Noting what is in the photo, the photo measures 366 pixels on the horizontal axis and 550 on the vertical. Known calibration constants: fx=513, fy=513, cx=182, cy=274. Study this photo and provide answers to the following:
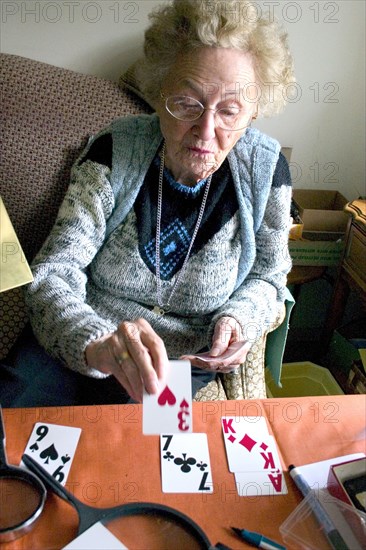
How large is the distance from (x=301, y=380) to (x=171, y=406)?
147 centimetres

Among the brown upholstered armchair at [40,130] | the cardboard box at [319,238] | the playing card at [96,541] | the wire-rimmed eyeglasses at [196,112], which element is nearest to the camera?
the playing card at [96,541]

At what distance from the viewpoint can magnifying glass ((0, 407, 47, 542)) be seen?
28.0 inches

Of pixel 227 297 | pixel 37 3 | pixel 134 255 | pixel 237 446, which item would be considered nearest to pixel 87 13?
pixel 37 3

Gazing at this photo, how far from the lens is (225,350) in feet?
3.88

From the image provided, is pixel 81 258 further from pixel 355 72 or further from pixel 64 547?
pixel 355 72

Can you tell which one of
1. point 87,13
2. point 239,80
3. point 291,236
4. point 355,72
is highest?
point 87,13

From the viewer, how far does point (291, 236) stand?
2.02m

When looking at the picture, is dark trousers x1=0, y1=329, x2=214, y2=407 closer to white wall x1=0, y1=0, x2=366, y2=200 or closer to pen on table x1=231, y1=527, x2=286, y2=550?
pen on table x1=231, y1=527, x2=286, y2=550

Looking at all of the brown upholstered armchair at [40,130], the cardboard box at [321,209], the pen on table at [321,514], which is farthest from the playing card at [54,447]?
the cardboard box at [321,209]

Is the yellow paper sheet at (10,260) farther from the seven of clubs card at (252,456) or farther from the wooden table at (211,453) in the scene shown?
the seven of clubs card at (252,456)

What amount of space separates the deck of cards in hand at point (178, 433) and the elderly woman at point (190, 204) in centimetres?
27

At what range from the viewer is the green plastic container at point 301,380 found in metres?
2.10

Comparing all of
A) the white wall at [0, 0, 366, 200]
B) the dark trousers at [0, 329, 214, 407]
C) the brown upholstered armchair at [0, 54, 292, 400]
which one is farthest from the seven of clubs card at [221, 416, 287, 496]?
the white wall at [0, 0, 366, 200]

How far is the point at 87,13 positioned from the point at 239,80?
889 mm
